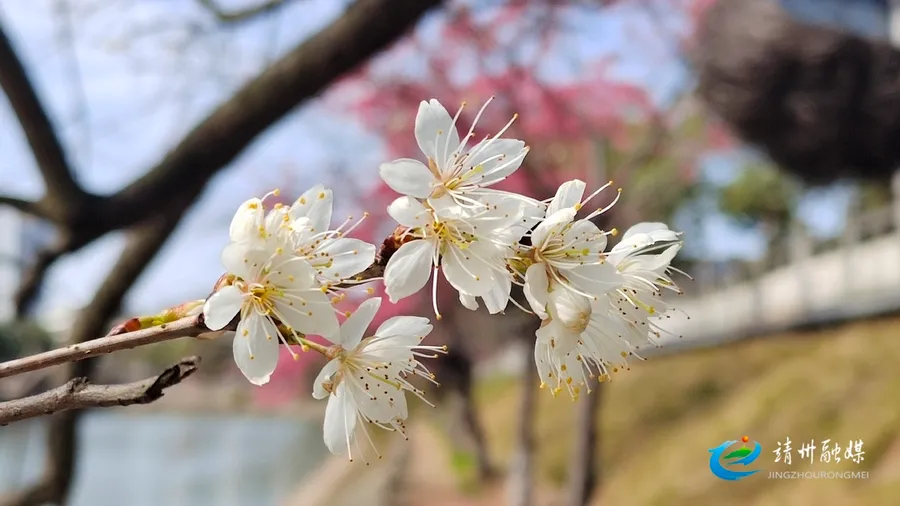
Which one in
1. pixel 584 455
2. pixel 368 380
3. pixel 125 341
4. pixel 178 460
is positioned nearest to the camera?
pixel 125 341

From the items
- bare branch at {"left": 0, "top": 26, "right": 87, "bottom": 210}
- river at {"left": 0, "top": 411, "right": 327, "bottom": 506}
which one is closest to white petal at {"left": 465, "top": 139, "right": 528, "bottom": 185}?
bare branch at {"left": 0, "top": 26, "right": 87, "bottom": 210}

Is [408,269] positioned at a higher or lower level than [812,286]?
higher

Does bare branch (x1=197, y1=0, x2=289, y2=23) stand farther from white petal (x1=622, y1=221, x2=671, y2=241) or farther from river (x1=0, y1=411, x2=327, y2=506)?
river (x1=0, y1=411, x2=327, y2=506)

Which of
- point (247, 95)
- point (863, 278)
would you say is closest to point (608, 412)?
point (863, 278)

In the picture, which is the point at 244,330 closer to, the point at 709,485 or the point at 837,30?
the point at 709,485

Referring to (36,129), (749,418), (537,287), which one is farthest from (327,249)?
(749,418)

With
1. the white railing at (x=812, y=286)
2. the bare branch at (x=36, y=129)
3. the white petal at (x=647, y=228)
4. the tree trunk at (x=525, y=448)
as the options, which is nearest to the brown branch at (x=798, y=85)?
the white railing at (x=812, y=286)

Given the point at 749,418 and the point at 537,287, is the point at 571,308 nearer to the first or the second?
the point at 537,287
